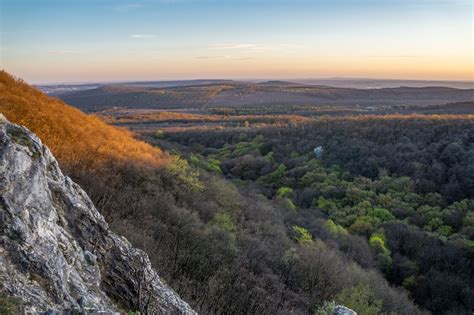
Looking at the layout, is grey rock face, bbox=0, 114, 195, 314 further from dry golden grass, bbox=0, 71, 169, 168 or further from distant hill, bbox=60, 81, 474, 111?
distant hill, bbox=60, 81, 474, 111

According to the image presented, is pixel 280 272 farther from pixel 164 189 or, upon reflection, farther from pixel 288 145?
pixel 288 145

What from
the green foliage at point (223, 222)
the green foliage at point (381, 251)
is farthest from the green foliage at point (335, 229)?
the green foliage at point (223, 222)

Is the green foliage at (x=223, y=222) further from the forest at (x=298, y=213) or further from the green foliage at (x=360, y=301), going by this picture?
the green foliage at (x=360, y=301)

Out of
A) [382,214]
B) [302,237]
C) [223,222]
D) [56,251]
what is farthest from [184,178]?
[382,214]

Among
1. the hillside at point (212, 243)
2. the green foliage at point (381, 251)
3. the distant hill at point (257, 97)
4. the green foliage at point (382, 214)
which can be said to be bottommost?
the green foliage at point (381, 251)

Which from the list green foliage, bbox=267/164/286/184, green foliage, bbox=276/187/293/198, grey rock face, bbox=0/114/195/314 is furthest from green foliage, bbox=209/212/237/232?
green foliage, bbox=267/164/286/184

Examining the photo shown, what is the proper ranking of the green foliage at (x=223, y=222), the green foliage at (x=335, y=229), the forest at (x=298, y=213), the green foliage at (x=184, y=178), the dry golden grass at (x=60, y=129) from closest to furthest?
the forest at (x=298, y=213), the dry golden grass at (x=60, y=129), the green foliage at (x=223, y=222), the green foliage at (x=184, y=178), the green foliage at (x=335, y=229)

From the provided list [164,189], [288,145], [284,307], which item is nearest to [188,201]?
[164,189]
